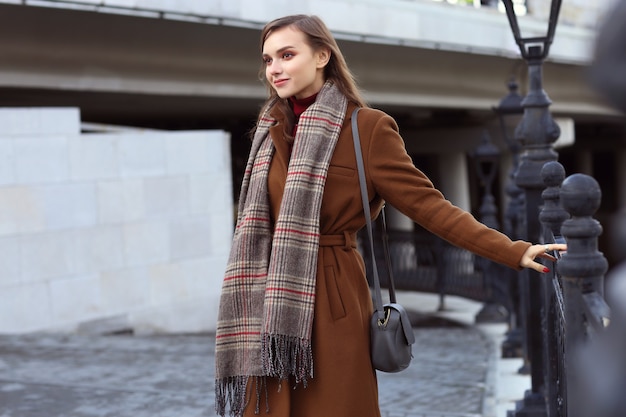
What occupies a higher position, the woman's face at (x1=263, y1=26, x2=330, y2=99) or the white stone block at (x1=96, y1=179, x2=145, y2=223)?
the white stone block at (x1=96, y1=179, x2=145, y2=223)

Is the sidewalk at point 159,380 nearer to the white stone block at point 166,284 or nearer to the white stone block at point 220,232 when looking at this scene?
the white stone block at point 166,284

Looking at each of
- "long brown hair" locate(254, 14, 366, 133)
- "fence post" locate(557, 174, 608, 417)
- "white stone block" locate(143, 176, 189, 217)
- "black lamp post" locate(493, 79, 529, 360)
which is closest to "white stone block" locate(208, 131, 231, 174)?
"white stone block" locate(143, 176, 189, 217)

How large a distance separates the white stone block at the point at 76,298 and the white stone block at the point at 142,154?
127cm

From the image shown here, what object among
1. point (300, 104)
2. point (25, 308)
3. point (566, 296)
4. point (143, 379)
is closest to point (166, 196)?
point (25, 308)

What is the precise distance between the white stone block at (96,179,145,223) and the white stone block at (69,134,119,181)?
128mm

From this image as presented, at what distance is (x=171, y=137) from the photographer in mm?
11250

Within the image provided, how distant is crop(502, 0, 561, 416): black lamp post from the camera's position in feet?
18.5

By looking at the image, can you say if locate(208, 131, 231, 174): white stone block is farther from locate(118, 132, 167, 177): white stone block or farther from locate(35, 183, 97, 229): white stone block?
locate(35, 183, 97, 229): white stone block

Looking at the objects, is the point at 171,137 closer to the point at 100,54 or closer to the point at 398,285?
the point at 100,54

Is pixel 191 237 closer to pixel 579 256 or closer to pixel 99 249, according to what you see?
pixel 99 249

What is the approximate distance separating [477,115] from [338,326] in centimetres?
2454

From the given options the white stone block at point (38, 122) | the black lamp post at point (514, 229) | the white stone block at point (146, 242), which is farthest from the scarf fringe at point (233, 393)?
the white stone block at point (146, 242)

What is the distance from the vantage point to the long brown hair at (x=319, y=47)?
3250 millimetres

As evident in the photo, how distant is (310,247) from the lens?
3.13 meters
